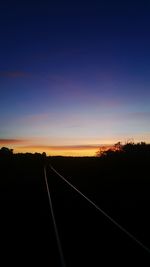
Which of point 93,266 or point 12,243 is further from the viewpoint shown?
point 12,243

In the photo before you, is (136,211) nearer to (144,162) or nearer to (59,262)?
(59,262)

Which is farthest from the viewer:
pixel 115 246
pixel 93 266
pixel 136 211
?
pixel 136 211

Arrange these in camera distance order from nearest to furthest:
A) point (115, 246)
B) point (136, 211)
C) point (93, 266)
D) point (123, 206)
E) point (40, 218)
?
point (93, 266) → point (115, 246) → point (40, 218) → point (136, 211) → point (123, 206)

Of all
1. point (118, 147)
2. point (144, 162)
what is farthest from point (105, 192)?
point (118, 147)

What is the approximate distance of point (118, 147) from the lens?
6003cm

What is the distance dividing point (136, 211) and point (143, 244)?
5.15 metres

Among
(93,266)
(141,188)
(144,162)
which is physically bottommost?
(93,266)

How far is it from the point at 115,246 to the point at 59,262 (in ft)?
5.33

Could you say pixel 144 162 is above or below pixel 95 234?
above

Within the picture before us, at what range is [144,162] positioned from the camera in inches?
1526

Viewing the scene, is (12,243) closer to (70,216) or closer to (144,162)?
(70,216)

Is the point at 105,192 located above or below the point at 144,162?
below

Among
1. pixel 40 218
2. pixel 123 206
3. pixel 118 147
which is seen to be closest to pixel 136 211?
pixel 123 206

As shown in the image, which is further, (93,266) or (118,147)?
(118,147)
